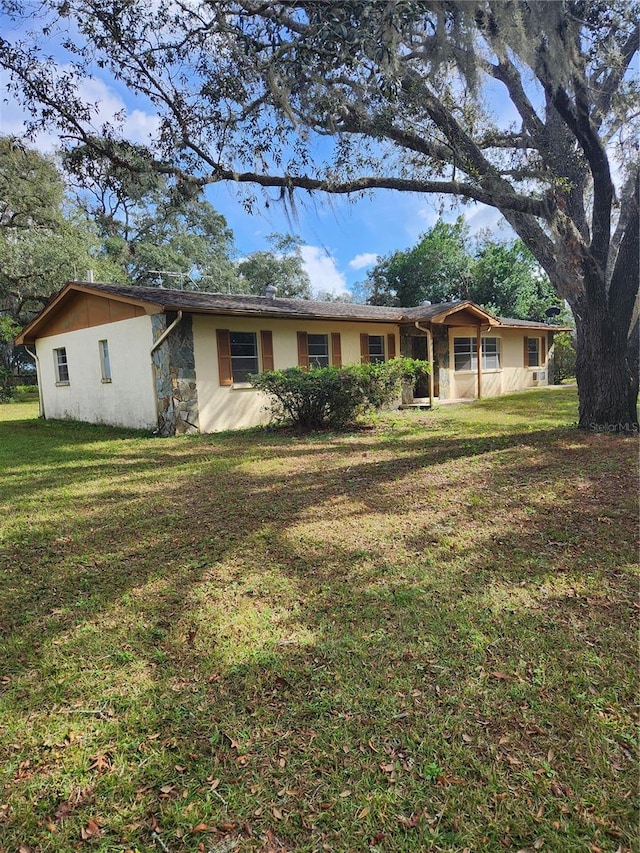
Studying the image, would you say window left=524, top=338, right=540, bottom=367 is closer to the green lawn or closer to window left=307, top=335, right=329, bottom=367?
window left=307, top=335, right=329, bottom=367

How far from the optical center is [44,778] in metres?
1.86

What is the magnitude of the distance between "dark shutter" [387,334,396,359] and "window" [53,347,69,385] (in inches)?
365

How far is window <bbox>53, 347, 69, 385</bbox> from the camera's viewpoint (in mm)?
14047

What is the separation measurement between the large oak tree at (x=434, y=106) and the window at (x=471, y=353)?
8212mm

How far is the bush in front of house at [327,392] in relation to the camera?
9.49 metres

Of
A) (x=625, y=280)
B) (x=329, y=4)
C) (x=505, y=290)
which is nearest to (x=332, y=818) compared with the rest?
(x=329, y=4)

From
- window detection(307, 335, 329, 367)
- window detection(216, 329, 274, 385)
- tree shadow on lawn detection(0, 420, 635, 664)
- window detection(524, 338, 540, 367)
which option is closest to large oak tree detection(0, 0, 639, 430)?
tree shadow on lawn detection(0, 420, 635, 664)

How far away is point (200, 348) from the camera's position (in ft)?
33.8

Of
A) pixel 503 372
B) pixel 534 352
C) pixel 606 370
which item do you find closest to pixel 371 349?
pixel 503 372

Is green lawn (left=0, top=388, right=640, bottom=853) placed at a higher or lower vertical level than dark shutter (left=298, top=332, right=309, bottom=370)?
lower

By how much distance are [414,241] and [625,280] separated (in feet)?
79.2

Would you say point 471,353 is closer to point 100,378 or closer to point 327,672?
point 100,378

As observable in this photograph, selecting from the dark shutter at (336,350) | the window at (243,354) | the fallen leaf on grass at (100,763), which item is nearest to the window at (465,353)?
the dark shutter at (336,350)

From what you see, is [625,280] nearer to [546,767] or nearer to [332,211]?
[332,211]
